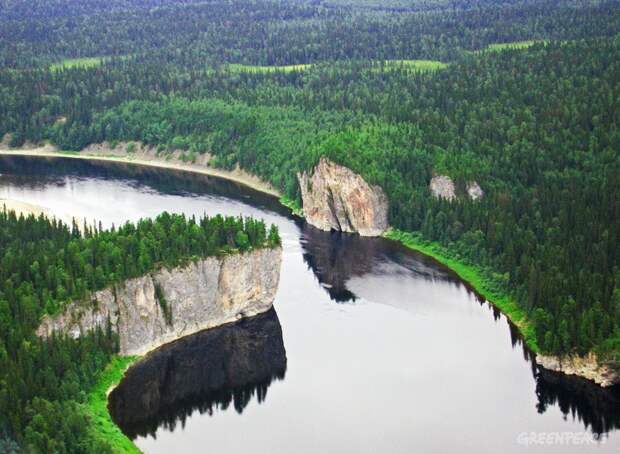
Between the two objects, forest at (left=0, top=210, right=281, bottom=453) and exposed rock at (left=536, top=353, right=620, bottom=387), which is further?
exposed rock at (left=536, top=353, right=620, bottom=387)

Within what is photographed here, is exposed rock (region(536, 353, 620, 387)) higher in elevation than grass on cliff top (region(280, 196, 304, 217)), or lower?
higher

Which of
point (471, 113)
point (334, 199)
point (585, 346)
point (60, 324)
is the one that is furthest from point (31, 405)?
point (471, 113)

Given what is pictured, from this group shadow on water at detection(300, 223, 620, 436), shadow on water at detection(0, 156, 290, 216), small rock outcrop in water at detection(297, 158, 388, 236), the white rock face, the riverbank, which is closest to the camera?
shadow on water at detection(300, 223, 620, 436)

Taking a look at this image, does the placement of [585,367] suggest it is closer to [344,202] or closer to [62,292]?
[62,292]

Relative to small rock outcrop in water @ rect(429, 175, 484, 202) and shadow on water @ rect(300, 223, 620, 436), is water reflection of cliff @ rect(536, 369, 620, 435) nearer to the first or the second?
shadow on water @ rect(300, 223, 620, 436)

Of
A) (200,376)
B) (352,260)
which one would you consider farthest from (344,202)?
(200,376)

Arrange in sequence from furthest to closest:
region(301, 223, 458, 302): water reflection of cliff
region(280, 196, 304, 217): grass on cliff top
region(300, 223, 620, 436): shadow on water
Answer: region(280, 196, 304, 217): grass on cliff top
region(301, 223, 458, 302): water reflection of cliff
region(300, 223, 620, 436): shadow on water

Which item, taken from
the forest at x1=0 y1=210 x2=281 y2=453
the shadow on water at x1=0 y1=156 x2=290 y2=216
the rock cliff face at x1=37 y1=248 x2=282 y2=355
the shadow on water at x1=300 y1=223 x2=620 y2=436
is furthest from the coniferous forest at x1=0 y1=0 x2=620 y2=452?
the shadow on water at x1=0 y1=156 x2=290 y2=216

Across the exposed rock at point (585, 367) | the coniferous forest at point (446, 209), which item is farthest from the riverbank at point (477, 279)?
the coniferous forest at point (446, 209)
